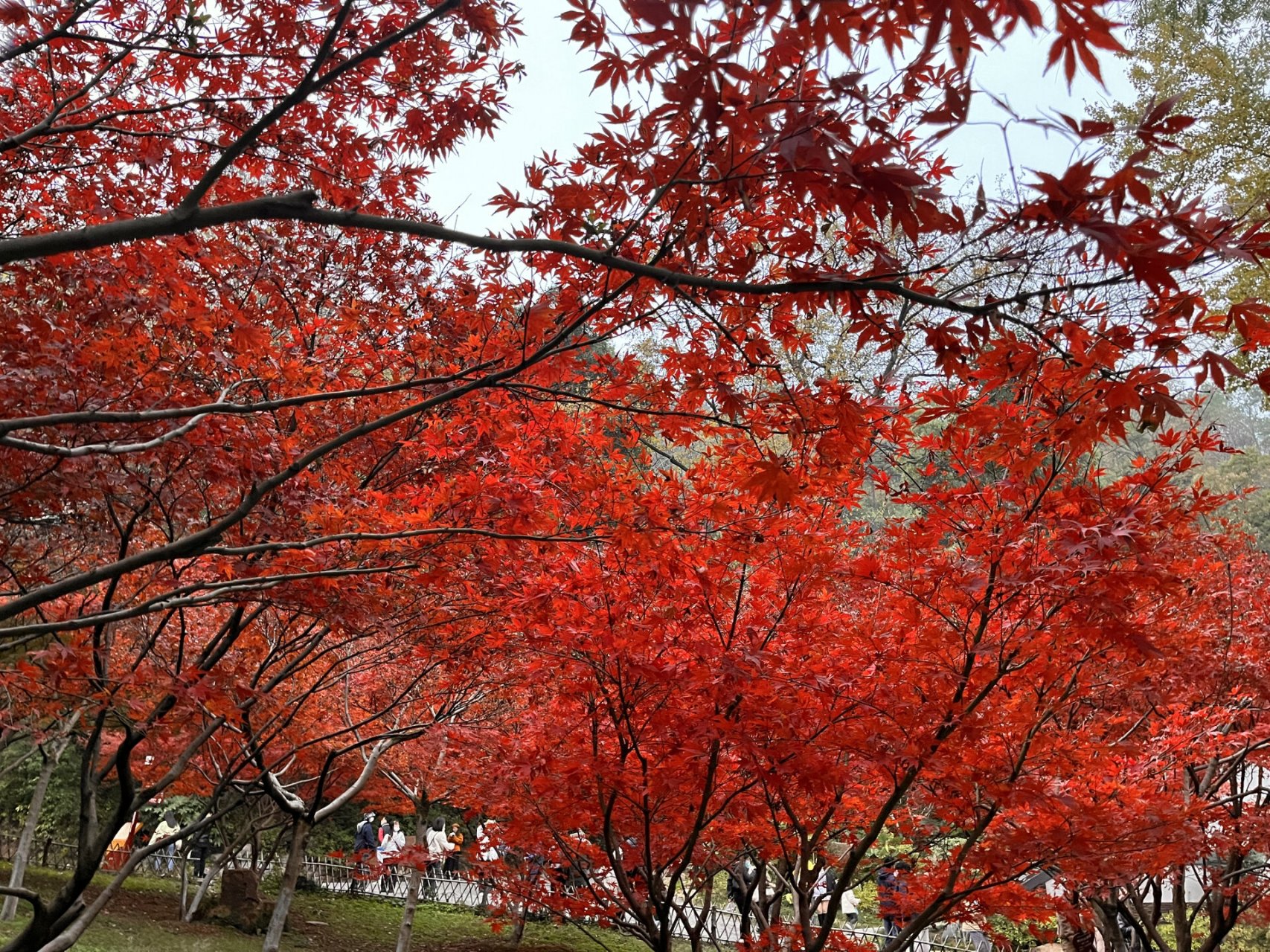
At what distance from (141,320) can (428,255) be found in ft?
7.32

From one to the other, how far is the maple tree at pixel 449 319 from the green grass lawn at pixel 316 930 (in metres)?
6.41

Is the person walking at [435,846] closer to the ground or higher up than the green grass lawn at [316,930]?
higher up

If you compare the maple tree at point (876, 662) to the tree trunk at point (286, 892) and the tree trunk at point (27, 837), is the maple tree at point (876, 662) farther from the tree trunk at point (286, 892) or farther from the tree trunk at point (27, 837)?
the tree trunk at point (27, 837)

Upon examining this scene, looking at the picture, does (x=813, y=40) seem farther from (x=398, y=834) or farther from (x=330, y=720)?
(x=398, y=834)

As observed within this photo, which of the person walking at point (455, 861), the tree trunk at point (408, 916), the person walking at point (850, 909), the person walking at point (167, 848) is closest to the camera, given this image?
the tree trunk at point (408, 916)

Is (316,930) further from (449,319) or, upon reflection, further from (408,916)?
(449,319)

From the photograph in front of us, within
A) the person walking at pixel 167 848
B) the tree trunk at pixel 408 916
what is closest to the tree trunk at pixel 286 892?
the tree trunk at pixel 408 916

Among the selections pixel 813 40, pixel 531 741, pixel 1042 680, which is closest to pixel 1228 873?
pixel 1042 680

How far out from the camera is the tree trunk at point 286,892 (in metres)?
8.93

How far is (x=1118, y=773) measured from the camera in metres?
6.28

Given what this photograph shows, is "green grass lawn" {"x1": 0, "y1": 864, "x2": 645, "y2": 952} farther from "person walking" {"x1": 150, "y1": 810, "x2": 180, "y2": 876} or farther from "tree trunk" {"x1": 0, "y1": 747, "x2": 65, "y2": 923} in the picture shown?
"person walking" {"x1": 150, "y1": 810, "x2": 180, "y2": 876}

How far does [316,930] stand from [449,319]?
1327 cm

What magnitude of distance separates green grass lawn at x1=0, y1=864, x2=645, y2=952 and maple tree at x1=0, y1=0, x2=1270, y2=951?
6412 mm

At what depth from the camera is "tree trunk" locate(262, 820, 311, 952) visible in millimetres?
8930
